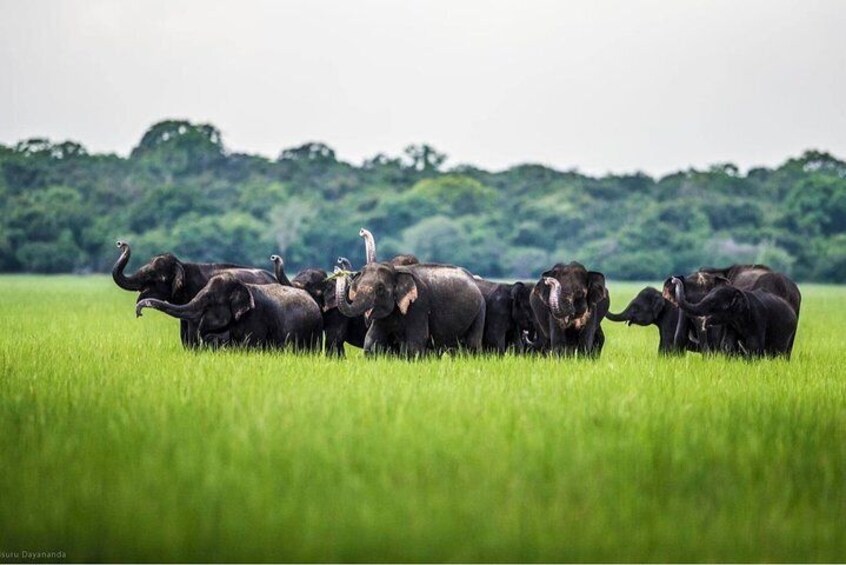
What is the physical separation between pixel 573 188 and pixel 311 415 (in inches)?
2838

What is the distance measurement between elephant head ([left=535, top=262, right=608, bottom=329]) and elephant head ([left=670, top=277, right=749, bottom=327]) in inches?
31.9

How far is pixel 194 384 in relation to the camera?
8914 millimetres

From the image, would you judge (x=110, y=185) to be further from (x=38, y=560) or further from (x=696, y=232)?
(x=38, y=560)

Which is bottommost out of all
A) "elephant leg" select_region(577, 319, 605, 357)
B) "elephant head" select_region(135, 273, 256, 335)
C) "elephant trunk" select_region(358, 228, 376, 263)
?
"elephant leg" select_region(577, 319, 605, 357)

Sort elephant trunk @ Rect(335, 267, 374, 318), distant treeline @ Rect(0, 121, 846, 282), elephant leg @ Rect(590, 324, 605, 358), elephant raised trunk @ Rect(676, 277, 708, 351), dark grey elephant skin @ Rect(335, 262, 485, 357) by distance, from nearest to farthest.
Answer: elephant trunk @ Rect(335, 267, 374, 318) < dark grey elephant skin @ Rect(335, 262, 485, 357) < elephant raised trunk @ Rect(676, 277, 708, 351) < elephant leg @ Rect(590, 324, 605, 358) < distant treeline @ Rect(0, 121, 846, 282)

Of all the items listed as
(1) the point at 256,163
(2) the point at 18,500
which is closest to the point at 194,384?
(2) the point at 18,500

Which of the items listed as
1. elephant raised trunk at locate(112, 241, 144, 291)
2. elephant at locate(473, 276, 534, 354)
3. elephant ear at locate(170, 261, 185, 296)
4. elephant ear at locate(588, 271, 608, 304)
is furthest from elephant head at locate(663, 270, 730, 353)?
elephant raised trunk at locate(112, 241, 144, 291)

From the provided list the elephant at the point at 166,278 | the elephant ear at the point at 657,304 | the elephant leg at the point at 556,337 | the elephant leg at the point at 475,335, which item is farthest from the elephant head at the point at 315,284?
the elephant ear at the point at 657,304

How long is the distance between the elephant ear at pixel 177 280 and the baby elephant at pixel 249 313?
3.93ft

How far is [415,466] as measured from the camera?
20.5ft

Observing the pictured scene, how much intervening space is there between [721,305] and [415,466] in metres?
6.86

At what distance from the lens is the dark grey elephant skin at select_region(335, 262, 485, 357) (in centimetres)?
1210

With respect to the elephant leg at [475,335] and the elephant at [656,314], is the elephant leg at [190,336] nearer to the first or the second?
the elephant leg at [475,335]

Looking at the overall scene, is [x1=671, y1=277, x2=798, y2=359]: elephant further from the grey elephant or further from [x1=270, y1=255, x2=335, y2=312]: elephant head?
[x1=270, y1=255, x2=335, y2=312]: elephant head
